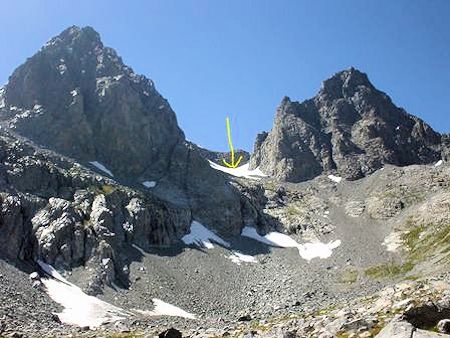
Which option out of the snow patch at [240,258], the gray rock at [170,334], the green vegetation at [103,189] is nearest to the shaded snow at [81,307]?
the snow patch at [240,258]

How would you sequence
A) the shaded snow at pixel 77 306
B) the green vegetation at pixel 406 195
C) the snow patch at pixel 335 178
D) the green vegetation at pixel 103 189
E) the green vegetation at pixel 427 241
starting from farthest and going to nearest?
the snow patch at pixel 335 178 → the green vegetation at pixel 406 195 → the green vegetation at pixel 103 189 → the green vegetation at pixel 427 241 → the shaded snow at pixel 77 306

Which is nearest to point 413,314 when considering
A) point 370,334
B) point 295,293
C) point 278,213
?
point 370,334

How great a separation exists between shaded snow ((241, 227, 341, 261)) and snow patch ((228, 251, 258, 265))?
13.2 m

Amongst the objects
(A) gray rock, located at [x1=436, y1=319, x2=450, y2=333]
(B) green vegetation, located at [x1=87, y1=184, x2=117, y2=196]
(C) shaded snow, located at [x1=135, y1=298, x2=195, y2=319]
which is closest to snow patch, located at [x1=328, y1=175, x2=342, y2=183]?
(B) green vegetation, located at [x1=87, y1=184, x2=117, y2=196]

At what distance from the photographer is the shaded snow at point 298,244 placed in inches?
4953

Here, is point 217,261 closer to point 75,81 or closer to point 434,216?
point 434,216

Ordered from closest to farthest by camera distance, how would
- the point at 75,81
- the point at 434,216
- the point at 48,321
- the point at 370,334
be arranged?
the point at 370,334, the point at 48,321, the point at 434,216, the point at 75,81

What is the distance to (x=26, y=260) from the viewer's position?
88562mm

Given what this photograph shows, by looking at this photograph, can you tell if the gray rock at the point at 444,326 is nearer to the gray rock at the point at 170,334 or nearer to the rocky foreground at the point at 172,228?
the rocky foreground at the point at 172,228

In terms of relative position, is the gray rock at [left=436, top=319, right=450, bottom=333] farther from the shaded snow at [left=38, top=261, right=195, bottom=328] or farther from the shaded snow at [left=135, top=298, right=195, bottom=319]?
the shaded snow at [left=135, top=298, right=195, bottom=319]

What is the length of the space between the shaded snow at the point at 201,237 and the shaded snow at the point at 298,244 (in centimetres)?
1109

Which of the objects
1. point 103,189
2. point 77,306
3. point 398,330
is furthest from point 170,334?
point 103,189

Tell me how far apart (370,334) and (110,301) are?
65.0m

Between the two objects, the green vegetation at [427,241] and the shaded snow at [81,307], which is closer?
the shaded snow at [81,307]
